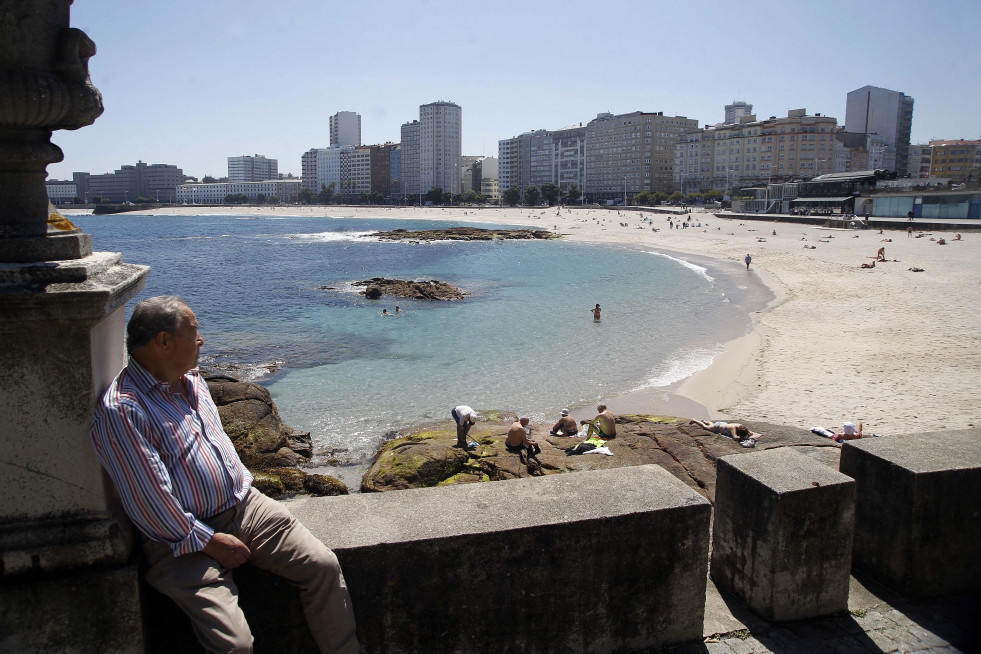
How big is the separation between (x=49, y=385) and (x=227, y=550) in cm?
75

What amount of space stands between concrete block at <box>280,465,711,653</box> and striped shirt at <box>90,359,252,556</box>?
0.44 meters

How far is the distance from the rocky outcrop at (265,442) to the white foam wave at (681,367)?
8164 mm

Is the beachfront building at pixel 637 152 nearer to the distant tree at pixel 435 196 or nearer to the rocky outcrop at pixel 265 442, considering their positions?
the distant tree at pixel 435 196

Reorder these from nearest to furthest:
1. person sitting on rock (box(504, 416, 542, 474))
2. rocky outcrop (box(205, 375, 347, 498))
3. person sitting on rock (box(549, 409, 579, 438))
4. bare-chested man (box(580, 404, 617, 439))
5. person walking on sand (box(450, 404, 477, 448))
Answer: rocky outcrop (box(205, 375, 347, 498))
person sitting on rock (box(504, 416, 542, 474))
person walking on sand (box(450, 404, 477, 448))
bare-chested man (box(580, 404, 617, 439))
person sitting on rock (box(549, 409, 579, 438))

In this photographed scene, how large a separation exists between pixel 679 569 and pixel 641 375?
1478 centimetres

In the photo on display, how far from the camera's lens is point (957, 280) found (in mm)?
29625

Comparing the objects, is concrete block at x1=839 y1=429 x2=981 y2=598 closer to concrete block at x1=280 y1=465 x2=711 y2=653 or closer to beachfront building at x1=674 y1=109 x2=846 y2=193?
concrete block at x1=280 y1=465 x2=711 y2=653

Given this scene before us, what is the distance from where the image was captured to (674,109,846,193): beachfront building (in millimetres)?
127250

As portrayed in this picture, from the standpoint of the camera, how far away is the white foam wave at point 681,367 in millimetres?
16594

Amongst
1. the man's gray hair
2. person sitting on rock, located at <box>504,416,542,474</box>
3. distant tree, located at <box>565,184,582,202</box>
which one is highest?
distant tree, located at <box>565,184,582,202</box>

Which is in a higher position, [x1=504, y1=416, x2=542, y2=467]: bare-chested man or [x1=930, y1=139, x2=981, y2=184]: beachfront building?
[x1=930, y1=139, x2=981, y2=184]: beachfront building

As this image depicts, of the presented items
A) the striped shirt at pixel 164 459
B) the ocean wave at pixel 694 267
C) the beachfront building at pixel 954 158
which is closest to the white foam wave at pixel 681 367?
the striped shirt at pixel 164 459

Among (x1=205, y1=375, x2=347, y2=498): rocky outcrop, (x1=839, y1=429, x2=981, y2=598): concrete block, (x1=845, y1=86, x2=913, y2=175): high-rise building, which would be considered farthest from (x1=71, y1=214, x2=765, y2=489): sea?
(x1=845, y1=86, x2=913, y2=175): high-rise building

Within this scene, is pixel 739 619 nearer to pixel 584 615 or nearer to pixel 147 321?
pixel 584 615
